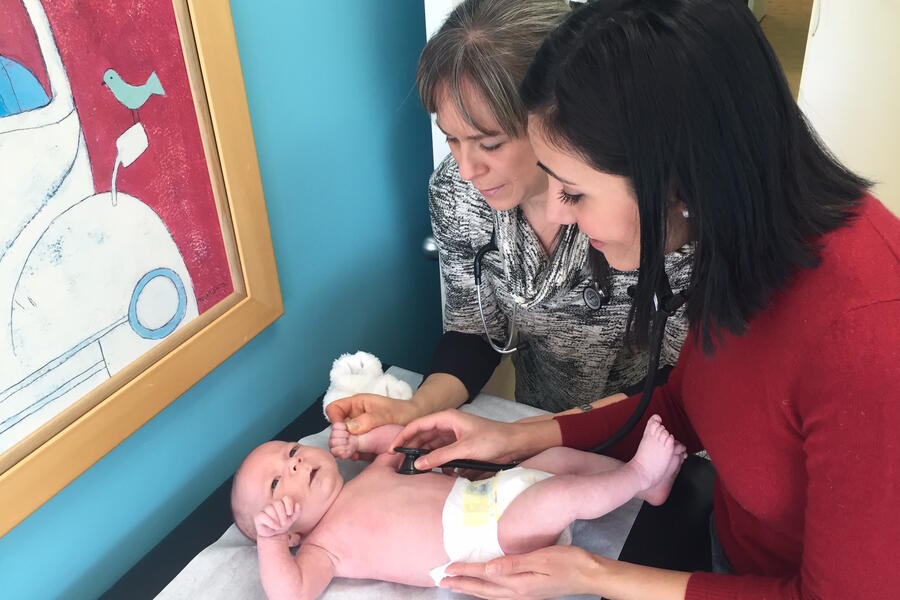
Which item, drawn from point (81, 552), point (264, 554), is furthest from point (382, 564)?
point (81, 552)

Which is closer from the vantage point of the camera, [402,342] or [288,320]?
[288,320]

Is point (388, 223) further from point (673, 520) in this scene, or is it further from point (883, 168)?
point (883, 168)

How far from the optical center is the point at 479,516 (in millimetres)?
1064

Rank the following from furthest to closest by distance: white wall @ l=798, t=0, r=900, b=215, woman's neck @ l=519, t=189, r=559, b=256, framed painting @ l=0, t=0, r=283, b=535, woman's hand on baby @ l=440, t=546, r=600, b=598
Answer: white wall @ l=798, t=0, r=900, b=215 → woman's neck @ l=519, t=189, r=559, b=256 → woman's hand on baby @ l=440, t=546, r=600, b=598 → framed painting @ l=0, t=0, r=283, b=535

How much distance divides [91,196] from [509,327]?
3.00ft

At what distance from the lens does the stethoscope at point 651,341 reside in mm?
909

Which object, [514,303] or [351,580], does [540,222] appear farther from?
[351,580]

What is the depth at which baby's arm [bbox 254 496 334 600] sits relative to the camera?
1.00 meters

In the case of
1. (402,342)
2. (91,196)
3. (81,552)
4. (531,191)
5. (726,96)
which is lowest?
(402,342)

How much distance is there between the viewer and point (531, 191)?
1.25 metres

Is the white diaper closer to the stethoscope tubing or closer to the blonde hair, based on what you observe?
the stethoscope tubing

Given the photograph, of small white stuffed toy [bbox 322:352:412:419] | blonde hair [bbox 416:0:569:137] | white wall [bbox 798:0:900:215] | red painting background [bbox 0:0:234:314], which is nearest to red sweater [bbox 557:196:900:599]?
blonde hair [bbox 416:0:569:137]

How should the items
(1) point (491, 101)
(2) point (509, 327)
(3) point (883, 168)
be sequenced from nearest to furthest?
(1) point (491, 101) → (2) point (509, 327) → (3) point (883, 168)

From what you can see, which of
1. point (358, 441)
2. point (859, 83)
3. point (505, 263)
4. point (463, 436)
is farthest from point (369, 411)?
point (859, 83)
